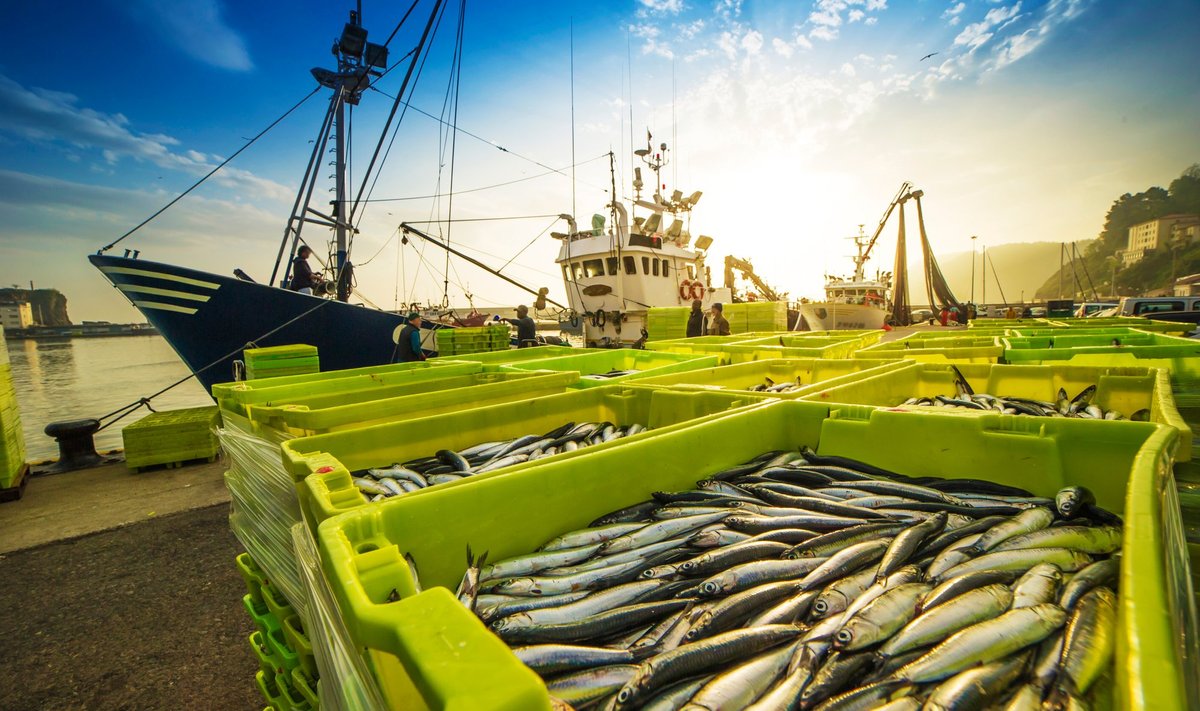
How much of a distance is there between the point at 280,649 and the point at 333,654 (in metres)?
1.18

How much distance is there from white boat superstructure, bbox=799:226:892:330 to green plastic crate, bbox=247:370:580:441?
23.6 m

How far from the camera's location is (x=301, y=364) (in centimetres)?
712

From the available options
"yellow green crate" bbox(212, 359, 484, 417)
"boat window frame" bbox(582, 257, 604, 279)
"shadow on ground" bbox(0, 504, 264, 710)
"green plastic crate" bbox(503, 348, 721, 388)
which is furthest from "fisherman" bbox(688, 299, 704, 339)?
"shadow on ground" bbox(0, 504, 264, 710)

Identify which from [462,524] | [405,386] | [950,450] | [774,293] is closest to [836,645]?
[462,524]

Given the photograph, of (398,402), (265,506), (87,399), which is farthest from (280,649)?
(87,399)

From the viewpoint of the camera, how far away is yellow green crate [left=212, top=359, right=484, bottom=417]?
12.7 ft

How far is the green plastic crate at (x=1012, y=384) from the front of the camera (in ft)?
10.5

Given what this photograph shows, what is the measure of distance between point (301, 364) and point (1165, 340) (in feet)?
34.7

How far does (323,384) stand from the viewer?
4426 mm

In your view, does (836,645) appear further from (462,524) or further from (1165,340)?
(1165,340)

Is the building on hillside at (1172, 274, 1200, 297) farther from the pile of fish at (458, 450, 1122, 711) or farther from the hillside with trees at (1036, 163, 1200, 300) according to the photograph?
the pile of fish at (458, 450, 1122, 711)

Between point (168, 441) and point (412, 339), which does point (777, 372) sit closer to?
point (412, 339)

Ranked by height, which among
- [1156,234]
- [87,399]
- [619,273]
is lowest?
[87,399]

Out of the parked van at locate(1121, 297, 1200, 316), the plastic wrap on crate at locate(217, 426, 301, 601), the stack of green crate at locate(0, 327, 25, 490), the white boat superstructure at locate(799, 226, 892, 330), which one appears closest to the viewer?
the plastic wrap on crate at locate(217, 426, 301, 601)
